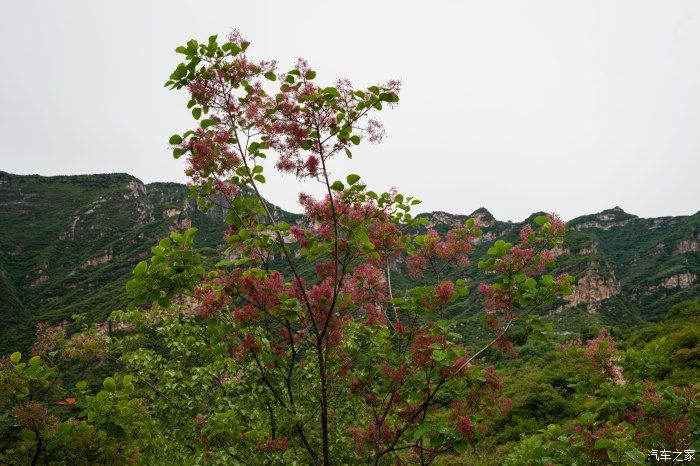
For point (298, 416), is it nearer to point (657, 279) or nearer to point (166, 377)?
point (166, 377)

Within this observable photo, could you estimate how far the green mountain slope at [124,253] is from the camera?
94250 millimetres

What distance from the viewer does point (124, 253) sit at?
419ft

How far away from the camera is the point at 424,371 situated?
12.1 feet

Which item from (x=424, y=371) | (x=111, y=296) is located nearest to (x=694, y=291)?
(x=424, y=371)

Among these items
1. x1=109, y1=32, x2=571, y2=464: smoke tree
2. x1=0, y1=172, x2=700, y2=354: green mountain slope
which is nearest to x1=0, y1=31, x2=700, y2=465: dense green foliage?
x1=109, y1=32, x2=571, y2=464: smoke tree

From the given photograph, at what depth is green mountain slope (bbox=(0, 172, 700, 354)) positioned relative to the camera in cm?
9425

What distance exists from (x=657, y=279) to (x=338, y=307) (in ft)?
493
